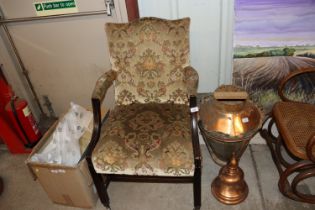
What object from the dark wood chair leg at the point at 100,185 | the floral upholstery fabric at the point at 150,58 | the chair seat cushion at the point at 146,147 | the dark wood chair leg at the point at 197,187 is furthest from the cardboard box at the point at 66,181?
the dark wood chair leg at the point at 197,187

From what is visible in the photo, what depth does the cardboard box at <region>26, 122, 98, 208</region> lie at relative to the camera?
1469mm

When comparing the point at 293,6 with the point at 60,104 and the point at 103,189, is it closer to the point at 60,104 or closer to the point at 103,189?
the point at 103,189

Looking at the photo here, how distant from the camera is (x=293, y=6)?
5.16 feet

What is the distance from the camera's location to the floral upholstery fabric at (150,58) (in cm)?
156

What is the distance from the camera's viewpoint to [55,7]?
1875mm

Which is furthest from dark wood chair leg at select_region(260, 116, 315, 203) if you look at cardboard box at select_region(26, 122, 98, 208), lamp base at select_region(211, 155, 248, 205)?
cardboard box at select_region(26, 122, 98, 208)

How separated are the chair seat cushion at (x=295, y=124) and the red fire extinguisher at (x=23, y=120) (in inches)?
69.0

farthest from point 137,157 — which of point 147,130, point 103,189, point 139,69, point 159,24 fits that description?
point 159,24

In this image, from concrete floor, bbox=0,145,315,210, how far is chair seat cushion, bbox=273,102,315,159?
0.40 meters

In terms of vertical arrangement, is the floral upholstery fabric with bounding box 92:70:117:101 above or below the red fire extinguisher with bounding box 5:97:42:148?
above

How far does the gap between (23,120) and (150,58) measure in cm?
112

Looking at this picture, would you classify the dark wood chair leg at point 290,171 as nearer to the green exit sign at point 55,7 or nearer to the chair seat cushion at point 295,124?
the chair seat cushion at point 295,124

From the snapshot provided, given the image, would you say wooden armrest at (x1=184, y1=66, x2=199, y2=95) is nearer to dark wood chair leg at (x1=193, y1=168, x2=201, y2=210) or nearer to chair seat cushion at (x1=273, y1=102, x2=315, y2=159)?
dark wood chair leg at (x1=193, y1=168, x2=201, y2=210)

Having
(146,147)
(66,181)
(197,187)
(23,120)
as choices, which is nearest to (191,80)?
(146,147)
